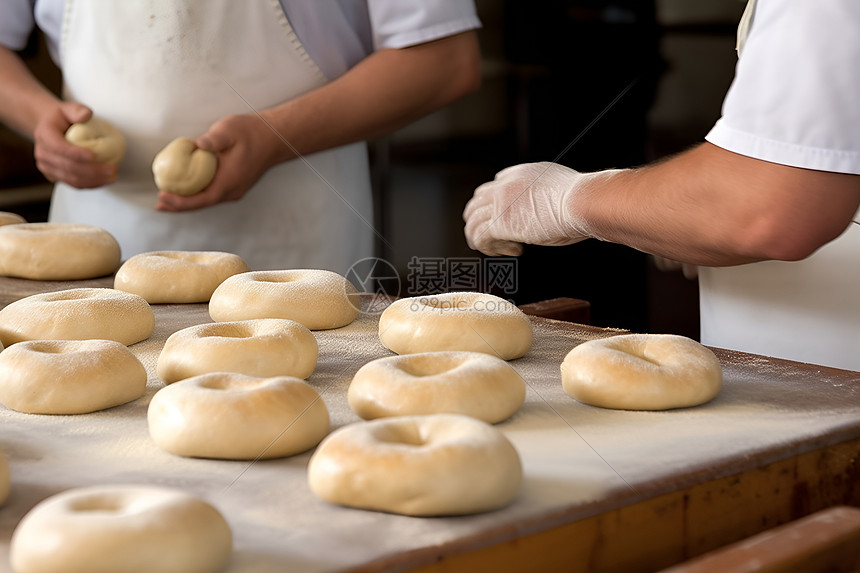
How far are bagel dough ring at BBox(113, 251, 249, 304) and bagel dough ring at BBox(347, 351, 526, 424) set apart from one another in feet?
2.53

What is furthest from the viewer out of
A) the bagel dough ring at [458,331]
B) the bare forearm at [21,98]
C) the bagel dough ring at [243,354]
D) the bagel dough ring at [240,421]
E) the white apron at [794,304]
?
the bare forearm at [21,98]

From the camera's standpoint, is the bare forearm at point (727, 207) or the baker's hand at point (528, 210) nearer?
the bare forearm at point (727, 207)

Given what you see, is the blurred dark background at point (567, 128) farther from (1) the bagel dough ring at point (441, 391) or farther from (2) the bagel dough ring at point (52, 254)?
(1) the bagel dough ring at point (441, 391)

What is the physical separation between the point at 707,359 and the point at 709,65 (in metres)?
2.49

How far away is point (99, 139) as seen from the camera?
2213 millimetres

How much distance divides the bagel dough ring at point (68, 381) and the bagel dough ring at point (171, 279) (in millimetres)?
590

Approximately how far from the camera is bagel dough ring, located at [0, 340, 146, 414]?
3.81 ft

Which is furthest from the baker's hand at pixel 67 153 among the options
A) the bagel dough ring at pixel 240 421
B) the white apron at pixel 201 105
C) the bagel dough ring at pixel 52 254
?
the bagel dough ring at pixel 240 421

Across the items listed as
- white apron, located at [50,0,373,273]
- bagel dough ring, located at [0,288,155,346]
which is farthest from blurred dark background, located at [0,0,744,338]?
bagel dough ring, located at [0,288,155,346]

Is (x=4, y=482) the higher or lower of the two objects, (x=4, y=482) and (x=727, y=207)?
the lower

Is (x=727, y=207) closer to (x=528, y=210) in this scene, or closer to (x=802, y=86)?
(x=802, y=86)

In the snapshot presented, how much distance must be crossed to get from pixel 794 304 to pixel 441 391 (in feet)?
2.75

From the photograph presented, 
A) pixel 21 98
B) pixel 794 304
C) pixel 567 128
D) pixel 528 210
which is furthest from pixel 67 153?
pixel 567 128

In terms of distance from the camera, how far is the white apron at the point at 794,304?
1.54 meters
